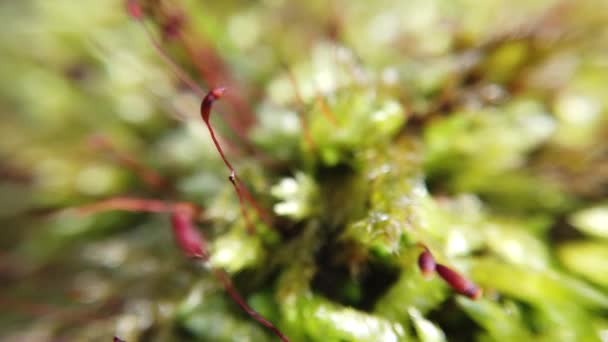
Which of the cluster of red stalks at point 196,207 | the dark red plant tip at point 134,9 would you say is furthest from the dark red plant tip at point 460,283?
the dark red plant tip at point 134,9

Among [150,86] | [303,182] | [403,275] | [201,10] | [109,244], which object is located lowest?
[403,275]

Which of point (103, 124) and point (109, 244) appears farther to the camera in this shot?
point (103, 124)

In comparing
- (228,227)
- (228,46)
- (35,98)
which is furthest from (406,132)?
(35,98)

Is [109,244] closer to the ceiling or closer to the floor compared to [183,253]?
closer to the ceiling

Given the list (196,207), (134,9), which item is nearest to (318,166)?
(196,207)

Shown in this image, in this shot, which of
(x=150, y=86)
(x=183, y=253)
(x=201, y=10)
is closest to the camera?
(x=183, y=253)

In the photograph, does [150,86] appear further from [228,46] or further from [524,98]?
[524,98]
